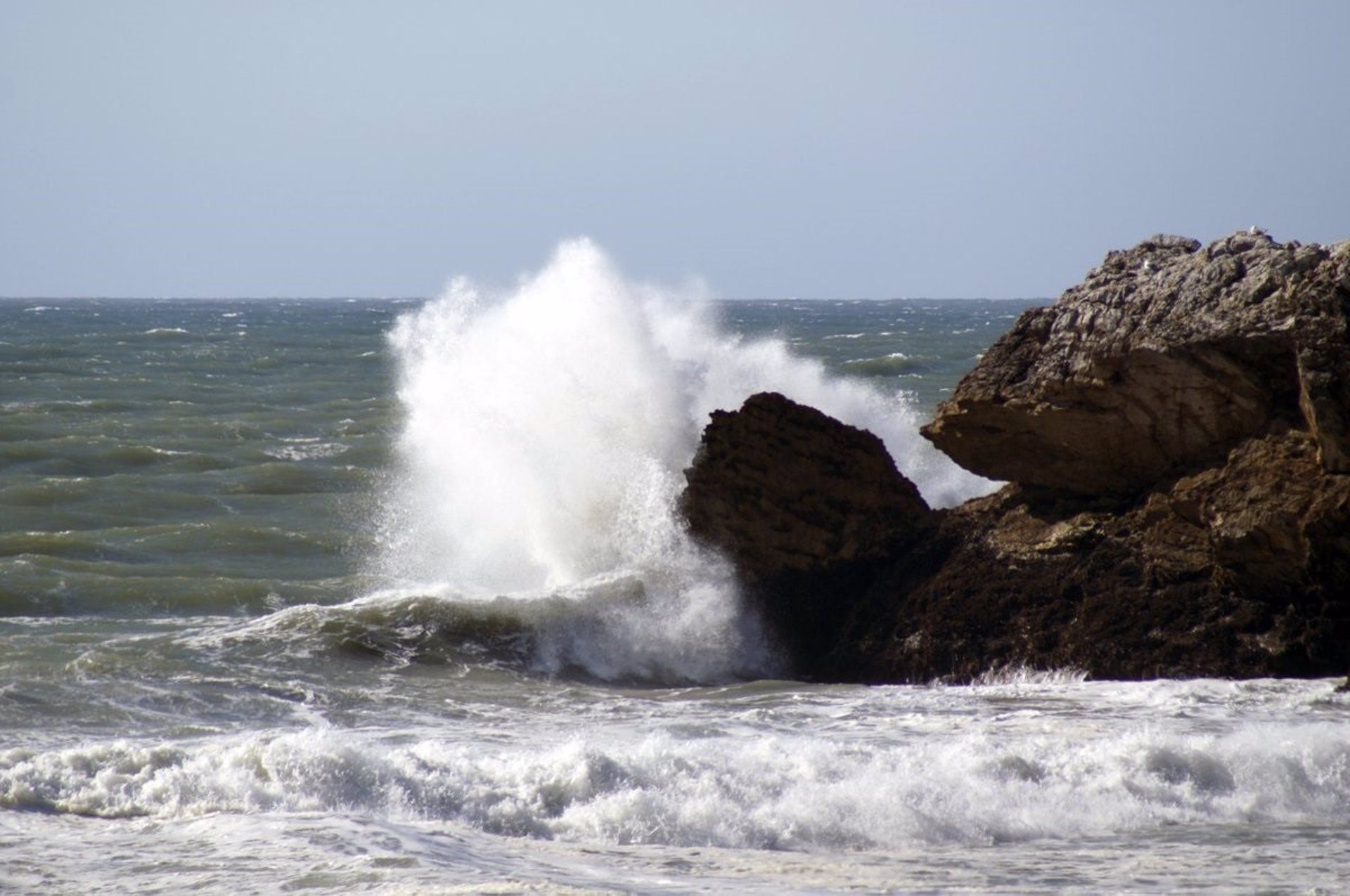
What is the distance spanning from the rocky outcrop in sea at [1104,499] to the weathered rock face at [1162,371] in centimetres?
1

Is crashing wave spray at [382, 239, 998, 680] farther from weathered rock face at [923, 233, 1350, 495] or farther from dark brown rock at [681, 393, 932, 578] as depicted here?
weathered rock face at [923, 233, 1350, 495]

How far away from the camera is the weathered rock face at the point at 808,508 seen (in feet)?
30.0

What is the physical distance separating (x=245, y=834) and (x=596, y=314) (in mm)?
7694

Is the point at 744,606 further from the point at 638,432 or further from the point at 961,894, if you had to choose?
the point at 961,894

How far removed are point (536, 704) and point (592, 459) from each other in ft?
10.8

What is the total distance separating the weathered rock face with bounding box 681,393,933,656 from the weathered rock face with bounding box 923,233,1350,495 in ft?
1.66

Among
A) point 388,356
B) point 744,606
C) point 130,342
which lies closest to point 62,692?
point 744,606

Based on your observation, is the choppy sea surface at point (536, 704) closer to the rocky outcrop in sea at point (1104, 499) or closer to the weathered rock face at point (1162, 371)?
the rocky outcrop in sea at point (1104, 499)

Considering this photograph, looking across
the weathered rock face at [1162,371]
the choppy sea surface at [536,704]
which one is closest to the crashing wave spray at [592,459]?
the choppy sea surface at [536,704]

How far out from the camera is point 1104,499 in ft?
29.1

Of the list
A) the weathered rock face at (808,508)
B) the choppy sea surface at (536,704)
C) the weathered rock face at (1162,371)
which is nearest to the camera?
the choppy sea surface at (536,704)

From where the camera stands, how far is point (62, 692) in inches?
322

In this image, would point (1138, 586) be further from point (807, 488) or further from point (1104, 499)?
point (807, 488)

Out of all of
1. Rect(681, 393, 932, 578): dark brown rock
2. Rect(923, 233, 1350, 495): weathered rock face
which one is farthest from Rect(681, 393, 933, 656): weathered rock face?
Rect(923, 233, 1350, 495): weathered rock face
